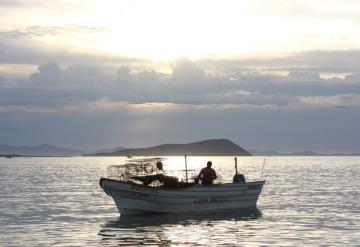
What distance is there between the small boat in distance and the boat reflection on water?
576mm

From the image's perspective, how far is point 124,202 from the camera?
42.3 meters

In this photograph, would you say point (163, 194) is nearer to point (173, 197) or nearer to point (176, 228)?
point (173, 197)

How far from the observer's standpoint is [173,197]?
Result: 43.1 m

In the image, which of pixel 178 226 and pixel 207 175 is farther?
pixel 207 175

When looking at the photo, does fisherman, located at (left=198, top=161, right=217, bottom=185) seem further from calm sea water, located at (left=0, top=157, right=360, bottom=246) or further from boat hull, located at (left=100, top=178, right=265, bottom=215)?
calm sea water, located at (left=0, top=157, right=360, bottom=246)

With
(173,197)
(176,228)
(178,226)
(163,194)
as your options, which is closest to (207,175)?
(173,197)

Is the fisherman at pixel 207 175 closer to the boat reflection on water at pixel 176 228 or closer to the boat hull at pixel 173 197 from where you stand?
the boat hull at pixel 173 197

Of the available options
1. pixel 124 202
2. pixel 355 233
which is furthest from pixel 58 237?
pixel 355 233

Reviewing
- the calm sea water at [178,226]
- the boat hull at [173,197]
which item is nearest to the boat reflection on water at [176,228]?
the calm sea water at [178,226]

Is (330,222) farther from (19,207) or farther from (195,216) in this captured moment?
(19,207)

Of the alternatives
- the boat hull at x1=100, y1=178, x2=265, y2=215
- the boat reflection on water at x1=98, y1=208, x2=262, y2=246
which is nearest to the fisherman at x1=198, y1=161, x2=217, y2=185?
the boat hull at x1=100, y1=178, x2=265, y2=215

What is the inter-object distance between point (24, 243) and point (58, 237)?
243 centimetres

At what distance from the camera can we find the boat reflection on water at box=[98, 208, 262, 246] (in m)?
33.1

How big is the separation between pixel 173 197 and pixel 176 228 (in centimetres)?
542
